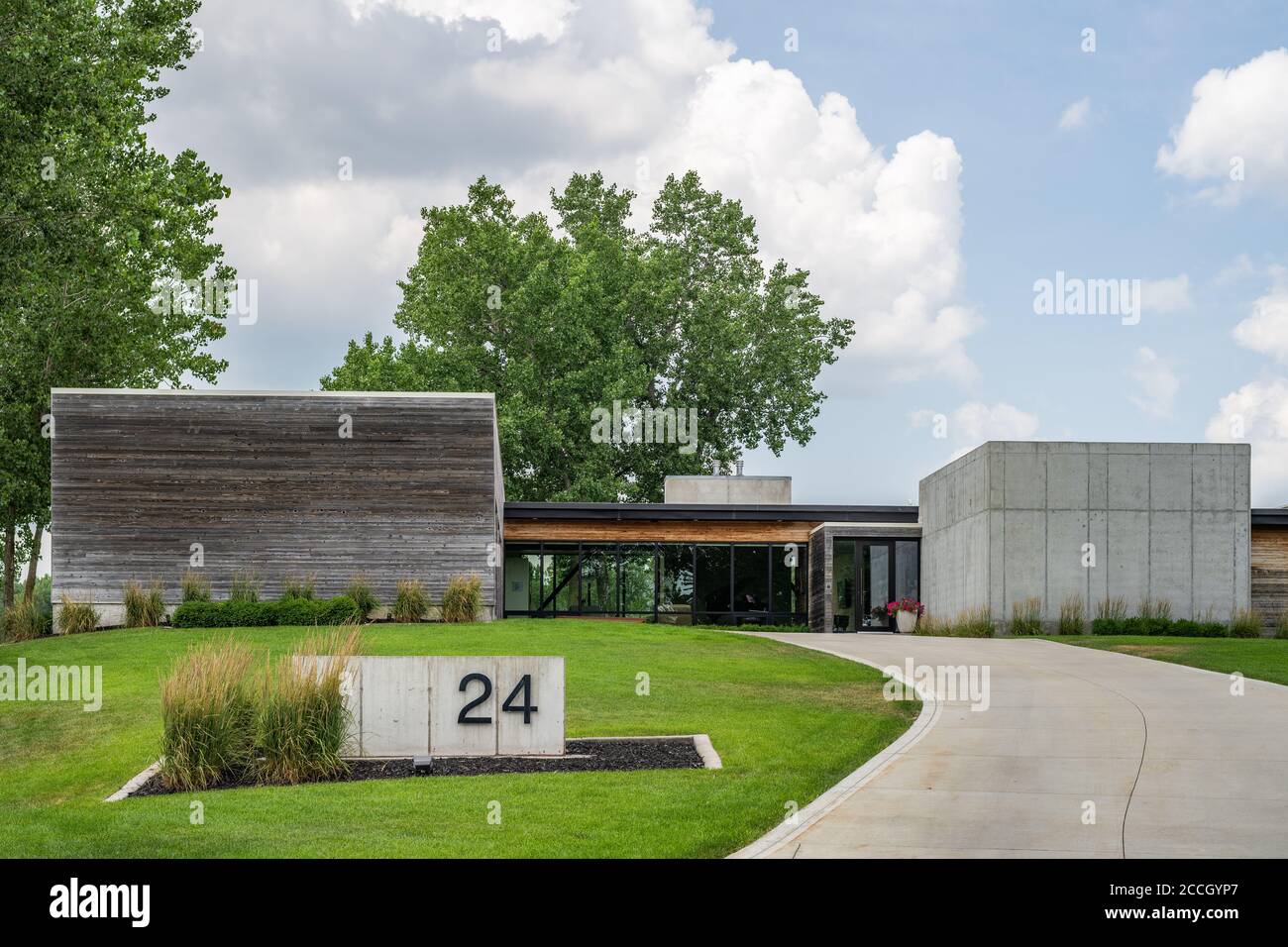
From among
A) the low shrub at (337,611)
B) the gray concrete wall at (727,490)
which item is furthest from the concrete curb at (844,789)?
the gray concrete wall at (727,490)

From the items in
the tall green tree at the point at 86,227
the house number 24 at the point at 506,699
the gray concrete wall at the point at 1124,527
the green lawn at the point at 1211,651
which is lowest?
the green lawn at the point at 1211,651

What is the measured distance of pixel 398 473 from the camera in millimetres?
29844

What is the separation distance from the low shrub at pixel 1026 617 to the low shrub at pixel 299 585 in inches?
606

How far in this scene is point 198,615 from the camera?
26.4 meters

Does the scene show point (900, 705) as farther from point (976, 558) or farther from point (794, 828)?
point (976, 558)

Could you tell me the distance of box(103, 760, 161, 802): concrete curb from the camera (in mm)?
11281

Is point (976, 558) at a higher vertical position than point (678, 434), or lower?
lower

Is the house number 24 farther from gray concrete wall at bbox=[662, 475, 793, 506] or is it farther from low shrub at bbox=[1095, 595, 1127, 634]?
Answer: gray concrete wall at bbox=[662, 475, 793, 506]

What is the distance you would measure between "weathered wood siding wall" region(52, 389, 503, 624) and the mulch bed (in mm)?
16757

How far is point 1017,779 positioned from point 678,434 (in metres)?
41.1

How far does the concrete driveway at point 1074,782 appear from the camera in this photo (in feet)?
27.5

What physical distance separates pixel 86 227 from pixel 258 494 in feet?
24.8

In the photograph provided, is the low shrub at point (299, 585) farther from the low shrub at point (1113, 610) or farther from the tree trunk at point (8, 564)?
the low shrub at point (1113, 610)
